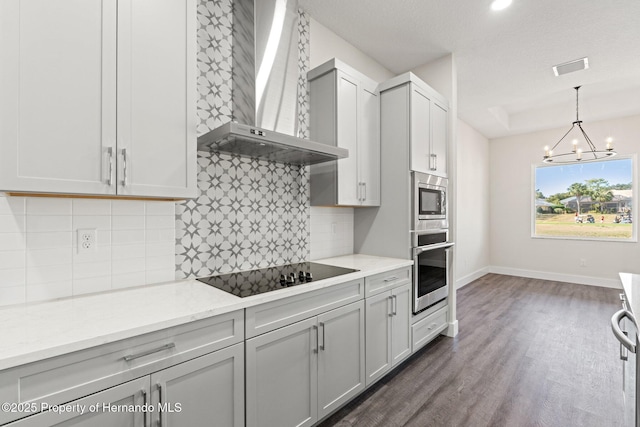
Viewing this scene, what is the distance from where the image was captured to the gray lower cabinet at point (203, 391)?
1.15 meters

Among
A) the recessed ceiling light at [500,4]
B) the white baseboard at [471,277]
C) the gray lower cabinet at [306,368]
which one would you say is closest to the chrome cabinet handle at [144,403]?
the gray lower cabinet at [306,368]

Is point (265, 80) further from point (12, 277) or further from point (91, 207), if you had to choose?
Answer: point (12, 277)

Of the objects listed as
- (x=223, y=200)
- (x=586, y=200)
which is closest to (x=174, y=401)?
(x=223, y=200)

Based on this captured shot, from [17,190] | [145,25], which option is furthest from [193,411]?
[145,25]

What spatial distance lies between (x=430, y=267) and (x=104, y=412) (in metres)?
2.53

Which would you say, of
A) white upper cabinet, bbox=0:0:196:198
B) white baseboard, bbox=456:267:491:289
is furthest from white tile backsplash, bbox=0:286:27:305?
white baseboard, bbox=456:267:491:289

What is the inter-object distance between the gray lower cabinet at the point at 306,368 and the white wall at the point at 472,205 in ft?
11.3

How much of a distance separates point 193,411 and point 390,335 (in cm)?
153

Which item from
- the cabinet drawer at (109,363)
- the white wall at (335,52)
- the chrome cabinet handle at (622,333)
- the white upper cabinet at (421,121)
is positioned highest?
the white wall at (335,52)

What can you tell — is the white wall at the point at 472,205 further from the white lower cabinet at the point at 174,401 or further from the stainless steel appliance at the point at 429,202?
the white lower cabinet at the point at 174,401

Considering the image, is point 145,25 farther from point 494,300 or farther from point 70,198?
point 494,300

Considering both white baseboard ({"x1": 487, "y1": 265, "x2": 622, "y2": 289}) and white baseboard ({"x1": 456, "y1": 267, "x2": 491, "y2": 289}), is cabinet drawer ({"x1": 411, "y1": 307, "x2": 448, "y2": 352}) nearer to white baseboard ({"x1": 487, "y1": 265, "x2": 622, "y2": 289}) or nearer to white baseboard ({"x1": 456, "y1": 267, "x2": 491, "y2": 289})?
white baseboard ({"x1": 456, "y1": 267, "x2": 491, "y2": 289})

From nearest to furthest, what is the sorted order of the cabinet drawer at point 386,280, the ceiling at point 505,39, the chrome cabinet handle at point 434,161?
1. the cabinet drawer at point 386,280
2. the ceiling at point 505,39
3. the chrome cabinet handle at point 434,161

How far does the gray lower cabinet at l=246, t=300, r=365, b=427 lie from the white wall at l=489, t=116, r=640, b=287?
5523 mm
